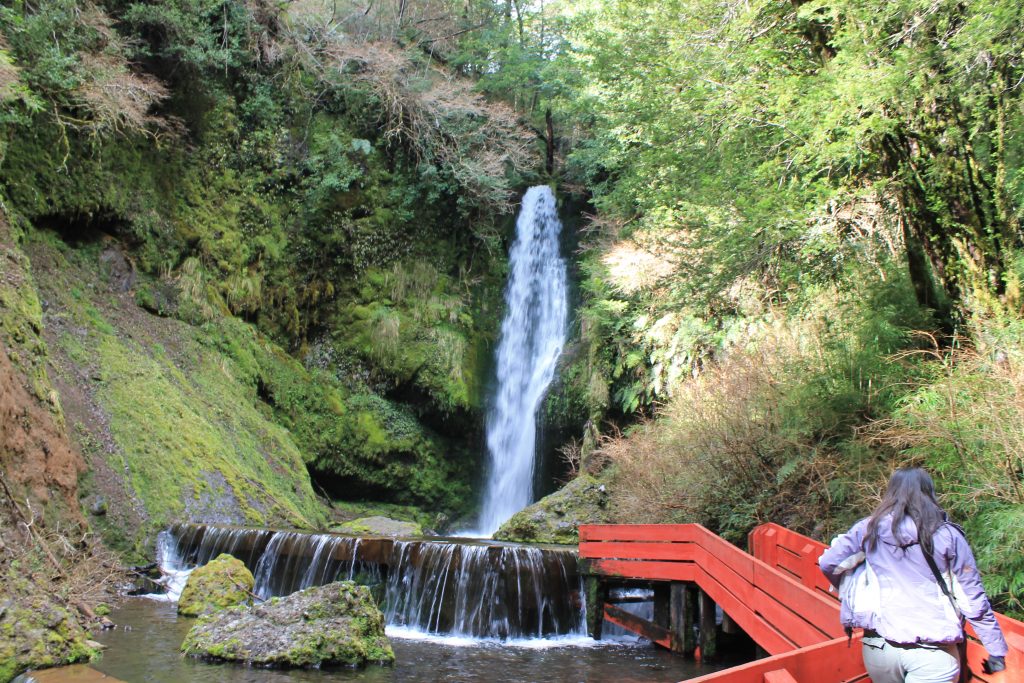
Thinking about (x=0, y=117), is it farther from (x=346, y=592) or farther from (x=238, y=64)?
(x=346, y=592)

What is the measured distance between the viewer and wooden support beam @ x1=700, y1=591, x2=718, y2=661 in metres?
7.42

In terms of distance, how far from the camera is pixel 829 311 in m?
10.1

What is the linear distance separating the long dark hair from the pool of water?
4.19 meters

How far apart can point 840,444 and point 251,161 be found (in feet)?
52.0

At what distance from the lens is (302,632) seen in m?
6.80

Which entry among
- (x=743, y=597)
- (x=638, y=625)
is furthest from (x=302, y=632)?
(x=743, y=597)

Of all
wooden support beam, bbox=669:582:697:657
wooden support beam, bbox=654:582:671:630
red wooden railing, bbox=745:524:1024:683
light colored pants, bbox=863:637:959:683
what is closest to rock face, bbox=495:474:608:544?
wooden support beam, bbox=654:582:671:630

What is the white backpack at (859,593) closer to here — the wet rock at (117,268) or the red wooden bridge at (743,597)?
the red wooden bridge at (743,597)

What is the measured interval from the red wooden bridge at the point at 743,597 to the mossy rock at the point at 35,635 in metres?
5.24

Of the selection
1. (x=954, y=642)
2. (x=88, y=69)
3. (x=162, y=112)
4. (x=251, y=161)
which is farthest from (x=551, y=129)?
(x=954, y=642)

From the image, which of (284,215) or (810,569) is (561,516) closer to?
(810,569)

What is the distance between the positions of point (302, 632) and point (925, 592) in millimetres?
5534

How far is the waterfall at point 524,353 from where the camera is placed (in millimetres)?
18328

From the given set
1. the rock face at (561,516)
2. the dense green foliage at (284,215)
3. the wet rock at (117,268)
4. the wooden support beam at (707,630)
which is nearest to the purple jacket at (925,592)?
the wooden support beam at (707,630)
